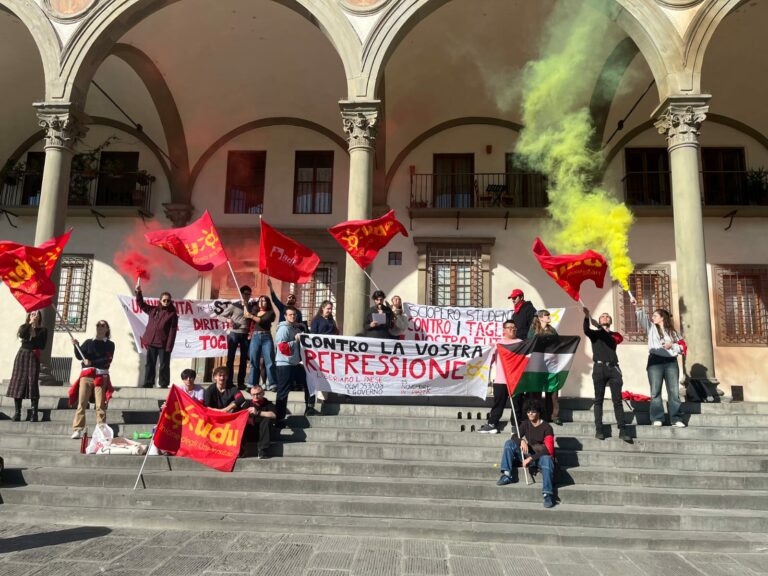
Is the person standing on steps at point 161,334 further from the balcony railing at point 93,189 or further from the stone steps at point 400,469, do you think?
the balcony railing at point 93,189

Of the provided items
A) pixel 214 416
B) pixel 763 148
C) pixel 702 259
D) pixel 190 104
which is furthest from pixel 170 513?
pixel 763 148

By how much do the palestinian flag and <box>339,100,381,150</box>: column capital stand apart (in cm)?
542

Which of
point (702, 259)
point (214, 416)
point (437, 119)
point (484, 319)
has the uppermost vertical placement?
point (437, 119)

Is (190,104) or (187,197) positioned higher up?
(190,104)

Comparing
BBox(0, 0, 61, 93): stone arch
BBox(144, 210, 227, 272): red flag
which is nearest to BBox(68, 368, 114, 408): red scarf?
BBox(144, 210, 227, 272): red flag

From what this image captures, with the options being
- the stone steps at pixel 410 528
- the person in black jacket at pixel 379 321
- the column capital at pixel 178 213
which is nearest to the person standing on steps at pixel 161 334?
the person in black jacket at pixel 379 321

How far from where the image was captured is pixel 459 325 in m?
12.6

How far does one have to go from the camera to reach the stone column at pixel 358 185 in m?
10.3

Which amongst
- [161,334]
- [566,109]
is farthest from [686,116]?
[161,334]

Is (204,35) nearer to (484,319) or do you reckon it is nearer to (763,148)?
(484,319)

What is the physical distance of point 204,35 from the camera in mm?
14000

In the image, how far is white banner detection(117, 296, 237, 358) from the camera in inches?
464

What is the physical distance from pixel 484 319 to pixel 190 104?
35.7ft

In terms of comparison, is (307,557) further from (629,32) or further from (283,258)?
(629,32)
